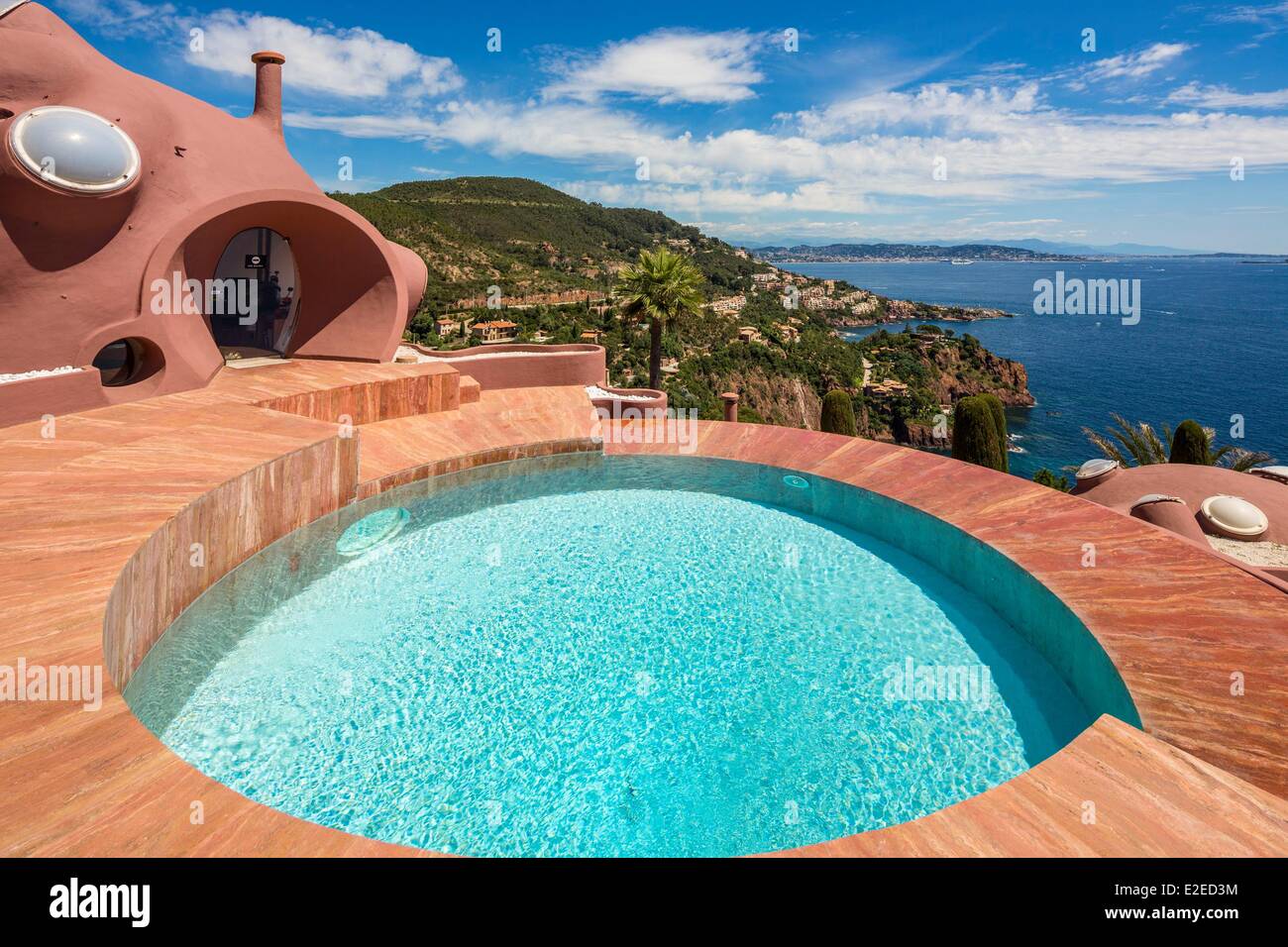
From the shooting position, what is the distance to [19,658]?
15.1 ft

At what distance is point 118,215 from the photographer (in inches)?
439

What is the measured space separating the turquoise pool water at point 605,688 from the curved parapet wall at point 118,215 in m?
5.37

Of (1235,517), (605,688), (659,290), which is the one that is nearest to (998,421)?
(1235,517)

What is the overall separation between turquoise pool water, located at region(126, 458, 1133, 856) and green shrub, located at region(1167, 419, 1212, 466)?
13.5 metres

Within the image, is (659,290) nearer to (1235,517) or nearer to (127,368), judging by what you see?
(127,368)

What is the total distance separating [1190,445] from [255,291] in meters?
25.0

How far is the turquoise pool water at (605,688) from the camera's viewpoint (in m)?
5.21

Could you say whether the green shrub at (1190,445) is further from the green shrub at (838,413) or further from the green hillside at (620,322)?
the green hillside at (620,322)

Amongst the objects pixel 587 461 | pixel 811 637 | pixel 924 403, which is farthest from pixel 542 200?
pixel 811 637

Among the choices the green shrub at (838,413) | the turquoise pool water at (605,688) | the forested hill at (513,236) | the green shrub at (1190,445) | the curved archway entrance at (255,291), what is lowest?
the turquoise pool water at (605,688)

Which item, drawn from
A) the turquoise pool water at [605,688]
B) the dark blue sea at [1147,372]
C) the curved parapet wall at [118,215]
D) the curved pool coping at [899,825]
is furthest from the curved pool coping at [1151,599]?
the dark blue sea at [1147,372]

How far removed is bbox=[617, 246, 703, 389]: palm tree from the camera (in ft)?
75.5

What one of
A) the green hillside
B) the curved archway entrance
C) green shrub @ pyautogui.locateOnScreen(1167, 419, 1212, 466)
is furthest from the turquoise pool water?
the green hillside
